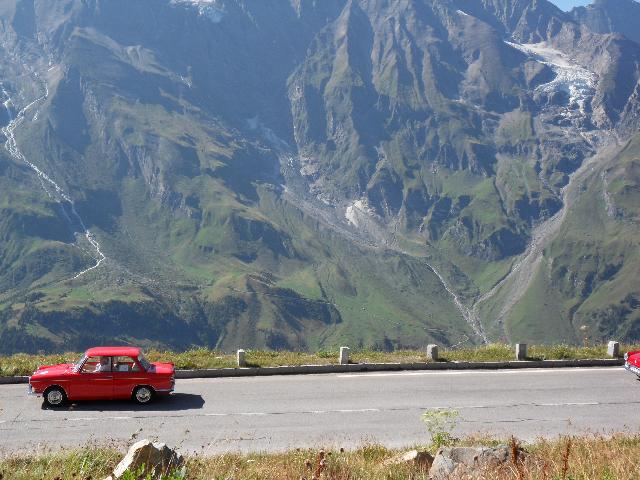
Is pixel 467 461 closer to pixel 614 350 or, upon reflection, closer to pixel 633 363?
pixel 633 363

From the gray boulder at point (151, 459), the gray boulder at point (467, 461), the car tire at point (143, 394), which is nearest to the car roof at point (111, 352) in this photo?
the car tire at point (143, 394)

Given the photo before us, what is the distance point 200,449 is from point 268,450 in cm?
182

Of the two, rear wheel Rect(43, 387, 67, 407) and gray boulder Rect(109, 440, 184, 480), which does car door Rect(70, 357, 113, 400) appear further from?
gray boulder Rect(109, 440, 184, 480)

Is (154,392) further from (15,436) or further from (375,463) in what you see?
(375,463)

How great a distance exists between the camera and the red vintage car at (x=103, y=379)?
21312 mm

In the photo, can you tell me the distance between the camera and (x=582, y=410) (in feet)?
72.3

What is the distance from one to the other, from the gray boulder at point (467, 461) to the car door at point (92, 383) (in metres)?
12.8

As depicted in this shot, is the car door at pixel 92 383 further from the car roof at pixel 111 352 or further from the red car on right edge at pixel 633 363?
the red car on right edge at pixel 633 363

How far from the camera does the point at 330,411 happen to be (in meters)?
21.5

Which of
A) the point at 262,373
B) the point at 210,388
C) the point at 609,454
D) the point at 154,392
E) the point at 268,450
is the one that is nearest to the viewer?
the point at 609,454

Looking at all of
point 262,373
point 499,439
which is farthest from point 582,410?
point 262,373

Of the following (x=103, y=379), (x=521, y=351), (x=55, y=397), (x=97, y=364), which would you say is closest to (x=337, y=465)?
(x=103, y=379)

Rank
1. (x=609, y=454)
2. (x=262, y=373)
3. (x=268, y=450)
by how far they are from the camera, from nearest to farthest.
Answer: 1. (x=609, y=454)
2. (x=268, y=450)
3. (x=262, y=373)

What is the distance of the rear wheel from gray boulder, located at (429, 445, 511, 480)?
13.7 meters
